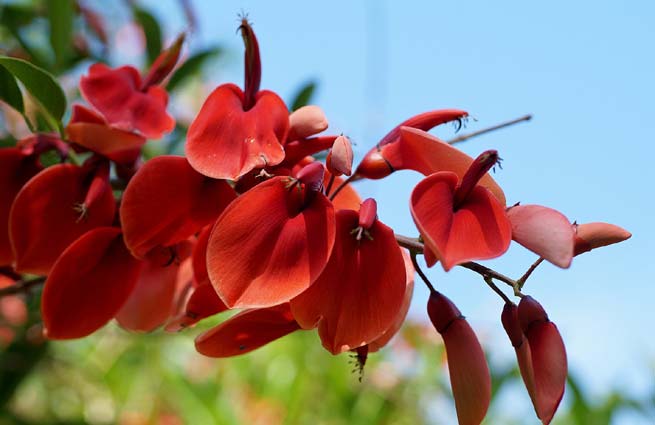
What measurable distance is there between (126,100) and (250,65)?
19cm

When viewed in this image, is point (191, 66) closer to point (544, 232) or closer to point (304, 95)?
point (304, 95)

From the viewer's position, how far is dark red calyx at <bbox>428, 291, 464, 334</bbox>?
76 centimetres

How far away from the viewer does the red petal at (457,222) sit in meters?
0.63

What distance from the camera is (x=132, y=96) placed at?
946 millimetres

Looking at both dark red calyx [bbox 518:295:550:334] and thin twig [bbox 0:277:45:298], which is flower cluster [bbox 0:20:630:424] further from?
thin twig [bbox 0:277:45:298]

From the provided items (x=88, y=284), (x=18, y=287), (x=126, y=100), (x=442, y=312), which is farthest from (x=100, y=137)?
(x=442, y=312)

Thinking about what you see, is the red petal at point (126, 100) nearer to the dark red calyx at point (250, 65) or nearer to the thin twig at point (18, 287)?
the dark red calyx at point (250, 65)

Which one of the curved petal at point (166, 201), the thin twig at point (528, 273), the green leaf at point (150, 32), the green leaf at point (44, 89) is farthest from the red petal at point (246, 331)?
the green leaf at point (150, 32)

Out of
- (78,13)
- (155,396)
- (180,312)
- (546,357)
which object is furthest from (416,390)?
(546,357)

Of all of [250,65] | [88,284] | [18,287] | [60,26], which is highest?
[250,65]

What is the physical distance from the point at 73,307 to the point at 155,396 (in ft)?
5.21

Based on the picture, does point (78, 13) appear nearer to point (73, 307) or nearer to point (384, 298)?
point (73, 307)

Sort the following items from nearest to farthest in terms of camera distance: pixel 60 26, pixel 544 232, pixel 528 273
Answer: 1. pixel 544 232
2. pixel 528 273
3. pixel 60 26

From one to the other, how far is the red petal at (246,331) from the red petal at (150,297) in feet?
0.64
